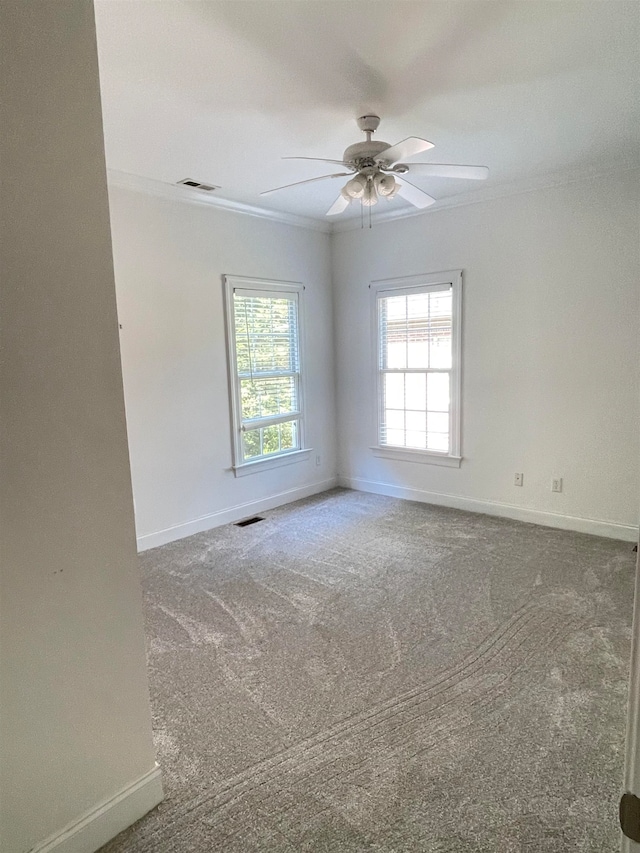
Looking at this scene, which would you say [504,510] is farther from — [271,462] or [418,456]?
[271,462]

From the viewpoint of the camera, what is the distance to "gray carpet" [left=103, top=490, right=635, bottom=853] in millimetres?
1602

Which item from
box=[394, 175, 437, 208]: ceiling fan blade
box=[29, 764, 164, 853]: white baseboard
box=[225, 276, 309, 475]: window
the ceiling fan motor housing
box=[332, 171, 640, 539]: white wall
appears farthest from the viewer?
box=[225, 276, 309, 475]: window

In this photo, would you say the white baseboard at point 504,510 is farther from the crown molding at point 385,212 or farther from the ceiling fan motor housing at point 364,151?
the ceiling fan motor housing at point 364,151

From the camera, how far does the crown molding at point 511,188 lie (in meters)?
3.56

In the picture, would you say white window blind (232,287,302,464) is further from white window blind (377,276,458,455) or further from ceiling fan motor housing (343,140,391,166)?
ceiling fan motor housing (343,140,391,166)

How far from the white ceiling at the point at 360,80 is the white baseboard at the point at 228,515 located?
2657 millimetres

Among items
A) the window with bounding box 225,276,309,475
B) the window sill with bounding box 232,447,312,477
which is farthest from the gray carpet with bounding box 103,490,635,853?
the window with bounding box 225,276,309,475

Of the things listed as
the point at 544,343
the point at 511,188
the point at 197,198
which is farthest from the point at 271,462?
the point at 511,188

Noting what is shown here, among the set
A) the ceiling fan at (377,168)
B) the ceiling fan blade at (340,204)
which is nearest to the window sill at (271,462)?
the ceiling fan blade at (340,204)

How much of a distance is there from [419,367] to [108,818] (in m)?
3.99

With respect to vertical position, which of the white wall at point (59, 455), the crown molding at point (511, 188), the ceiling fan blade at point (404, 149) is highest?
the crown molding at point (511, 188)

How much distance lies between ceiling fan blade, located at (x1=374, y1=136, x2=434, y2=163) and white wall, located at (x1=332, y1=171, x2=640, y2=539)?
182 centimetres

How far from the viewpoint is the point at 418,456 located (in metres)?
4.89

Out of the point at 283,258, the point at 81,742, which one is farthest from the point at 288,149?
the point at 81,742
